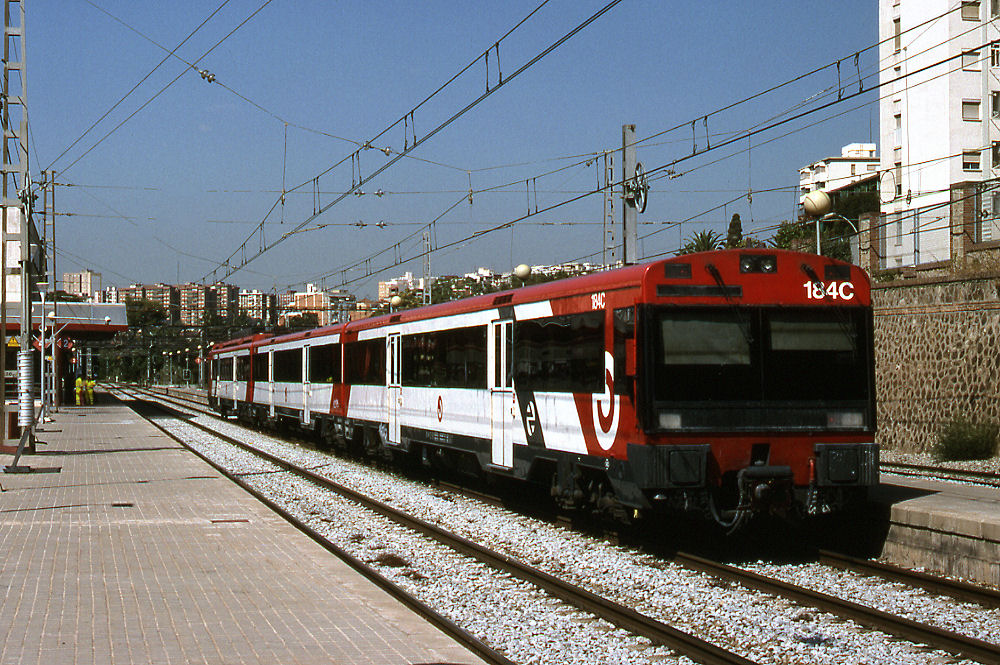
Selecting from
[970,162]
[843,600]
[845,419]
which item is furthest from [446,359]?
[970,162]

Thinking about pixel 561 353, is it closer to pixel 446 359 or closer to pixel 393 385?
pixel 446 359

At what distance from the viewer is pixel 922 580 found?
9.09m

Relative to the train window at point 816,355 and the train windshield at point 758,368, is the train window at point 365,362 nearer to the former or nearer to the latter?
the train windshield at point 758,368

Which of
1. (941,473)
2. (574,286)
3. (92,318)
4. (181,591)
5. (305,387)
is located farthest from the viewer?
(92,318)

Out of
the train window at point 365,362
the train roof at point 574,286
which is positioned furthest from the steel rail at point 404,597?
the train window at point 365,362

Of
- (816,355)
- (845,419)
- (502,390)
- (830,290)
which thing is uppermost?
(830,290)

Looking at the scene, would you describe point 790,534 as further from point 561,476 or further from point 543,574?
point 543,574

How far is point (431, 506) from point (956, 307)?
42.3 ft

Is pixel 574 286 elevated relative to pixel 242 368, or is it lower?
elevated

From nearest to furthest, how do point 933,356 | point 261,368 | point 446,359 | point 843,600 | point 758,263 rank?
1. point 843,600
2. point 758,263
3. point 446,359
4. point 933,356
5. point 261,368

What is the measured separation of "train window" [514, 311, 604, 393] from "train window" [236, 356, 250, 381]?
953 inches

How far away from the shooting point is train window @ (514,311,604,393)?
37.0 feet

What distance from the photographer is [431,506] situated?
15.1 m

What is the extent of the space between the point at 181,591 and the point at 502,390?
588cm
